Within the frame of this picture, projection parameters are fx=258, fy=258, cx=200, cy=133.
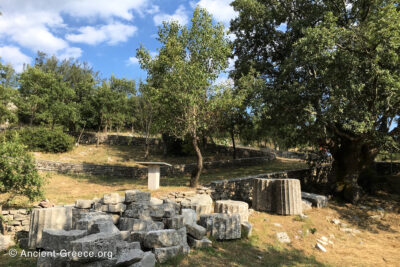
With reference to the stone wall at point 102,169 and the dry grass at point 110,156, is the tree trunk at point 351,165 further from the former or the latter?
the dry grass at point 110,156

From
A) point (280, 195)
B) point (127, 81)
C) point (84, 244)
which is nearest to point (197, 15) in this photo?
point (280, 195)

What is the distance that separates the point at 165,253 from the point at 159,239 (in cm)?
37

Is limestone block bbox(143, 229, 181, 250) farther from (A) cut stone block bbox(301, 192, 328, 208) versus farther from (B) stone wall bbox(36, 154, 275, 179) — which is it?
(B) stone wall bbox(36, 154, 275, 179)

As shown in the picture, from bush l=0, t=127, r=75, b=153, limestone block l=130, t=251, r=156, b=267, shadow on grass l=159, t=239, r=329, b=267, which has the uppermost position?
bush l=0, t=127, r=75, b=153

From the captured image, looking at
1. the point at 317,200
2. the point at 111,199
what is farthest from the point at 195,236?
the point at 317,200

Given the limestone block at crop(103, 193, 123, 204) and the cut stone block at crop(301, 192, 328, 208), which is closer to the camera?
the limestone block at crop(103, 193, 123, 204)

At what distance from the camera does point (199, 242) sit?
25.0 feet

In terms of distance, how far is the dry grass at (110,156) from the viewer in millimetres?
23102

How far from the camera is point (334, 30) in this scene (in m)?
11.8

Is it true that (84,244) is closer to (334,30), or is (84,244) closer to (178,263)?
(178,263)

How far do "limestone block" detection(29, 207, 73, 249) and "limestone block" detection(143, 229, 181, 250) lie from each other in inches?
126

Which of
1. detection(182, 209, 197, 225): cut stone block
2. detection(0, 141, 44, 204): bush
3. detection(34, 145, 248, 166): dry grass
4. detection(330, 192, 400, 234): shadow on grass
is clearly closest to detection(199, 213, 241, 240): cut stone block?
detection(182, 209, 197, 225): cut stone block

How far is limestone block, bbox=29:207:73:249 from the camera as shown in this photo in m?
7.54

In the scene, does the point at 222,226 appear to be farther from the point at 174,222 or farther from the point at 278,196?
the point at 278,196
